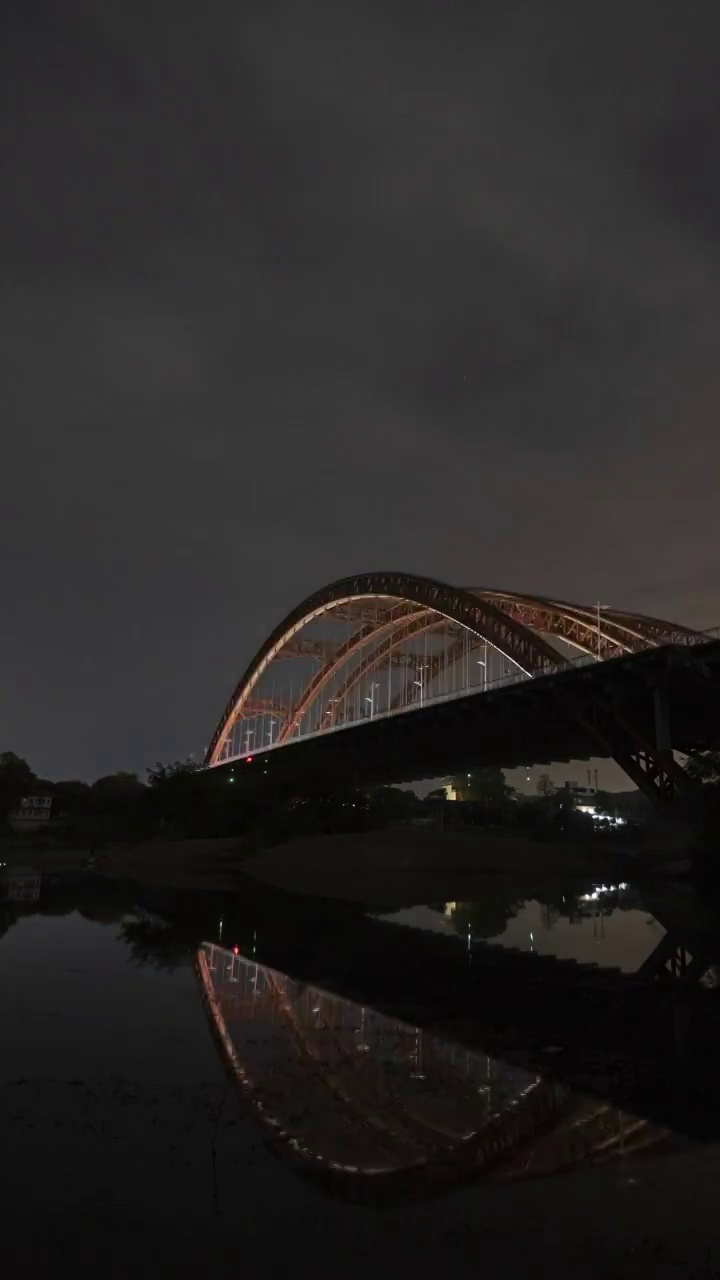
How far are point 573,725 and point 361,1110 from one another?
148 ft

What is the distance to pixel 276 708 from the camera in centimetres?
11375

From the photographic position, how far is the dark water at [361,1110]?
4.36 meters

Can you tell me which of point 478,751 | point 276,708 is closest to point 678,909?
point 478,751

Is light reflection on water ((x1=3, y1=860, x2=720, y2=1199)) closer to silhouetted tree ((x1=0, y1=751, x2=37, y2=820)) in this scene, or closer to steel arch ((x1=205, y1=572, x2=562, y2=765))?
steel arch ((x1=205, y1=572, x2=562, y2=765))

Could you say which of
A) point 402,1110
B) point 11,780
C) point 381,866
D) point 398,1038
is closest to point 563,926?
point 398,1038

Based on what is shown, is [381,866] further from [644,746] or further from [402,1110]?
[402,1110]

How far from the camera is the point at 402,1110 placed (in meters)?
6.27

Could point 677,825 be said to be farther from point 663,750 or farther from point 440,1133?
point 440,1133

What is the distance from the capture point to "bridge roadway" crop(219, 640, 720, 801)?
39688mm

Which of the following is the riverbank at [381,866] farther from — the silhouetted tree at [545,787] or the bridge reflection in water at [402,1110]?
the silhouetted tree at [545,787]

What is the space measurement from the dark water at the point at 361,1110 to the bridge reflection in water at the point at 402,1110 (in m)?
0.03

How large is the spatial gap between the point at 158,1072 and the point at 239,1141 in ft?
6.36

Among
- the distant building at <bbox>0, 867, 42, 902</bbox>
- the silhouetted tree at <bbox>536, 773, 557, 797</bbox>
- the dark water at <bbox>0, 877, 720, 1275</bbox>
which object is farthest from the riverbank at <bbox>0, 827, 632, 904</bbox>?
the silhouetted tree at <bbox>536, 773, 557, 797</bbox>

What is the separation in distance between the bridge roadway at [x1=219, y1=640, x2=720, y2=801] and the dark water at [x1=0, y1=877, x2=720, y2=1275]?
27.5m
